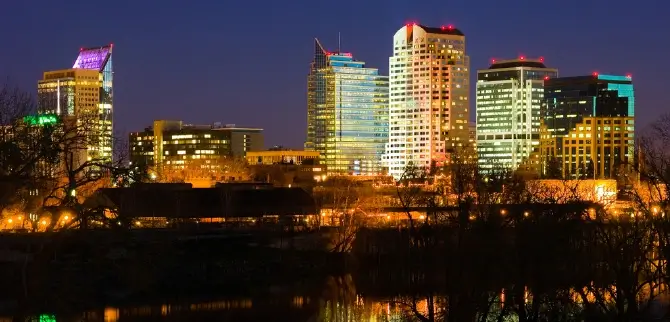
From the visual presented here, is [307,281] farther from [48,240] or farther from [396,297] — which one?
[48,240]

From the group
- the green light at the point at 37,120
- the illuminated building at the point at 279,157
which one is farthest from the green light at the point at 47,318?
the illuminated building at the point at 279,157

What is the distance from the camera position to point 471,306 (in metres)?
29.7

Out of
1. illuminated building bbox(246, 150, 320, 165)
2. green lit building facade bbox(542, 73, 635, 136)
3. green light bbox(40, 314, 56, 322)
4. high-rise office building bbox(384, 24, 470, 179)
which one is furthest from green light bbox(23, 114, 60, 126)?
high-rise office building bbox(384, 24, 470, 179)

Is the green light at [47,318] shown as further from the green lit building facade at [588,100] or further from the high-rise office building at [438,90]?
the high-rise office building at [438,90]

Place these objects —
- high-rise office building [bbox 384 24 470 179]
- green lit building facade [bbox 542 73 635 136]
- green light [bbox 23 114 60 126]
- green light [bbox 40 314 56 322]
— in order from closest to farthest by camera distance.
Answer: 1. green light [bbox 23 114 60 126]
2. green light [bbox 40 314 56 322]
3. green lit building facade [bbox 542 73 635 136]
4. high-rise office building [bbox 384 24 470 179]

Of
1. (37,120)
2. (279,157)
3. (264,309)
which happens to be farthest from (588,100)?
(37,120)

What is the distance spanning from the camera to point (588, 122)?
590 ft

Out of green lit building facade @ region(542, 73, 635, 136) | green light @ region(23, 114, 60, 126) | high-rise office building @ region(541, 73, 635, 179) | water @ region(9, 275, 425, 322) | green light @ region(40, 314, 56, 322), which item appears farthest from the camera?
green lit building facade @ region(542, 73, 635, 136)

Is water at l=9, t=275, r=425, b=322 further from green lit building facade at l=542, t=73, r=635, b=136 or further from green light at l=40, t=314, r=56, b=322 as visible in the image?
green lit building facade at l=542, t=73, r=635, b=136

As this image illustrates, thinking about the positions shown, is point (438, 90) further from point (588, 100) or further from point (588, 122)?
point (588, 122)

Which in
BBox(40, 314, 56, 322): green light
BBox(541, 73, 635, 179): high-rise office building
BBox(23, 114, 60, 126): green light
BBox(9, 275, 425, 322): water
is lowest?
BBox(9, 275, 425, 322): water

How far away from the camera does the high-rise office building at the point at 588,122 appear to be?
571 feet

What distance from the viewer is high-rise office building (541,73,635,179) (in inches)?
6855

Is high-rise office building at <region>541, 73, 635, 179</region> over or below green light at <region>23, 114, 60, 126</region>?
over
